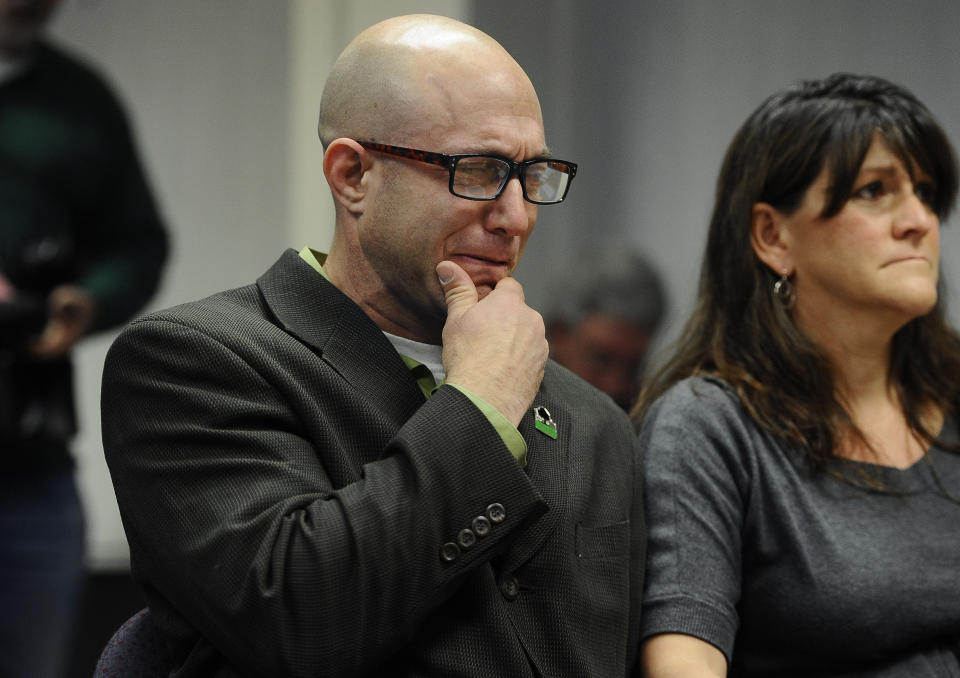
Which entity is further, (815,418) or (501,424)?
(815,418)

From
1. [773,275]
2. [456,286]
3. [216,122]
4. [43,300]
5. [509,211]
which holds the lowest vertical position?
[43,300]

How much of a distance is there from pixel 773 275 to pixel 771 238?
70 mm

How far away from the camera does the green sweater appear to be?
244 centimetres

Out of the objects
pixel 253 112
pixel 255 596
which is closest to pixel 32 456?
pixel 253 112

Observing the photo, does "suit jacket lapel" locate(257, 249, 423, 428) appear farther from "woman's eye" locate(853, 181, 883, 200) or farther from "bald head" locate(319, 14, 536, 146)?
"woman's eye" locate(853, 181, 883, 200)

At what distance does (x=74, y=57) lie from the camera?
2668 mm

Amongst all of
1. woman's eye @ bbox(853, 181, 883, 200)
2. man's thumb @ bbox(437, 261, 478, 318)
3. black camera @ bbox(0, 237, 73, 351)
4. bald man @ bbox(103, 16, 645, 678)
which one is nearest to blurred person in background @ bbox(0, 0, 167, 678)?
black camera @ bbox(0, 237, 73, 351)

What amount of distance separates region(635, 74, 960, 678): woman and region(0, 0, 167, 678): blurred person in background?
1.34 metres

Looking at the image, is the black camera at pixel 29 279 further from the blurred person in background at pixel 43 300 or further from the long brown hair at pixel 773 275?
the long brown hair at pixel 773 275

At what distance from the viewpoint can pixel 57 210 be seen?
2508 mm

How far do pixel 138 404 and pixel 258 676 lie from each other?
0.38 m

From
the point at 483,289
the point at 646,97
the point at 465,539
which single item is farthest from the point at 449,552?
the point at 646,97

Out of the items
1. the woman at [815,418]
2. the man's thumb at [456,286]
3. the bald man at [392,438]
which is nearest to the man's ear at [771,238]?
the woman at [815,418]

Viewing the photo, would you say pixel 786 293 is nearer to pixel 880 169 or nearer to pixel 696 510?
pixel 880 169
